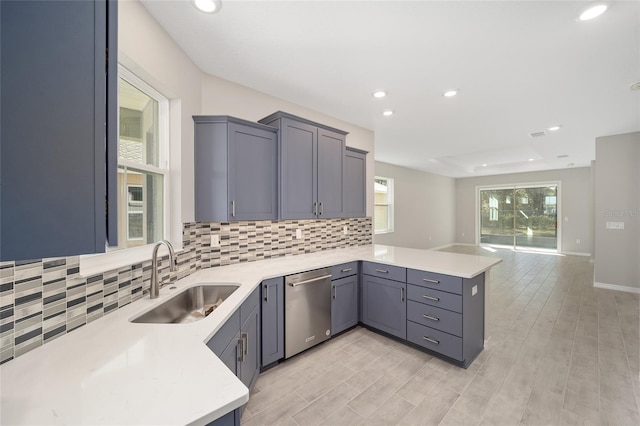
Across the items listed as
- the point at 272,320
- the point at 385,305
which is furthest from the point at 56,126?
the point at 385,305

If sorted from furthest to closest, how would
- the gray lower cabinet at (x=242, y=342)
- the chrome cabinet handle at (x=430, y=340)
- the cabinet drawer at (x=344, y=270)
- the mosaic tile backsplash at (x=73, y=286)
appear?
the cabinet drawer at (x=344, y=270) → the chrome cabinet handle at (x=430, y=340) → the gray lower cabinet at (x=242, y=342) → the mosaic tile backsplash at (x=73, y=286)

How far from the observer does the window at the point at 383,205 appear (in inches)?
268

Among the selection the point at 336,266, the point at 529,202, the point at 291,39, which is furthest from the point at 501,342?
the point at 529,202

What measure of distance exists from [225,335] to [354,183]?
243 centimetres

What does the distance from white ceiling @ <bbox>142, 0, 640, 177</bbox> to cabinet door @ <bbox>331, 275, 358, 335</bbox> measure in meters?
2.10

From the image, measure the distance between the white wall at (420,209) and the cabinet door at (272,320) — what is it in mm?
4789

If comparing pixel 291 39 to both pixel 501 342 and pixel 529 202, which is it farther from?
pixel 529 202

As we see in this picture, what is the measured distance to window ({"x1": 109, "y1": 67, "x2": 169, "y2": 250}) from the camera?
1634 millimetres

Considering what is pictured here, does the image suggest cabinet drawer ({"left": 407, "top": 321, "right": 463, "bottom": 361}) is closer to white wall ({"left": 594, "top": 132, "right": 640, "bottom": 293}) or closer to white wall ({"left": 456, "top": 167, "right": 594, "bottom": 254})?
white wall ({"left": 594, "top": 132, "right": 640, "bottom": 293})

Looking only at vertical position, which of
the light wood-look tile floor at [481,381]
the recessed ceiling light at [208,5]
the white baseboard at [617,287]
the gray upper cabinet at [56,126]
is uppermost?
the recessed ceiling light at [208,5]

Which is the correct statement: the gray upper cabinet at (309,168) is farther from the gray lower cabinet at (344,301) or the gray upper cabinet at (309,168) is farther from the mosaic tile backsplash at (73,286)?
the gray lower cabinet at (344,301)

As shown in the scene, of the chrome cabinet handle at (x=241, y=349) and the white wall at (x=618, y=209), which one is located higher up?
the white wall at (x=618, y=209)

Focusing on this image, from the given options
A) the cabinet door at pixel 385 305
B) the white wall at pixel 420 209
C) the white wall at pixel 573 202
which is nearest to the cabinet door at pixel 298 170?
the cabinet door at pixel 385 305

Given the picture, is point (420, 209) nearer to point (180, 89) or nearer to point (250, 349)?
point (250, 349)
